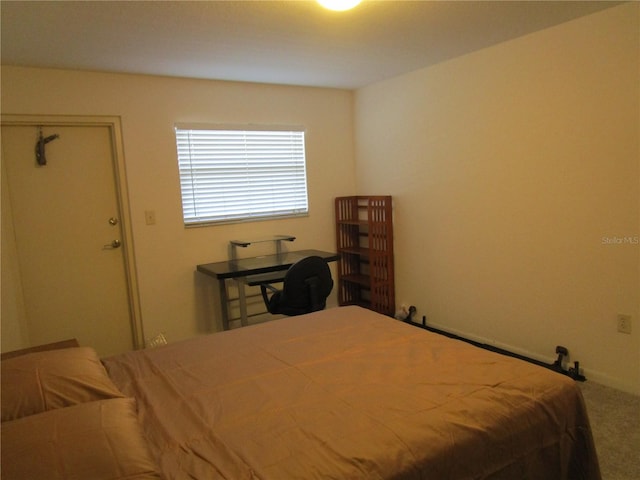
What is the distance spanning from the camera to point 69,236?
3.33m

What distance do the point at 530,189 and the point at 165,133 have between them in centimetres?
284

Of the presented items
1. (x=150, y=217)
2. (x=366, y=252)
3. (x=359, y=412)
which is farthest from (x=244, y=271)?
(x=359, y=412)

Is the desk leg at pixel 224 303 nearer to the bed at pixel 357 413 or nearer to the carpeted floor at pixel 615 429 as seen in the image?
the bed at pixel 357 413

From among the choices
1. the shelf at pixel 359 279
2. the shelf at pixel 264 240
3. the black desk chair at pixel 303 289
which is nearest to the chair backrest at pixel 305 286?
the black desk chair at pixel 303 289

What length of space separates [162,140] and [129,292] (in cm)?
128

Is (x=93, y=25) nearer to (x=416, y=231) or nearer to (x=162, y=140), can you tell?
(x=162, y=140)

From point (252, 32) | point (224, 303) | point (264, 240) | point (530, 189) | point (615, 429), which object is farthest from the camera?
point (264, 240)

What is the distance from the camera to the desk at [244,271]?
3.37 metres

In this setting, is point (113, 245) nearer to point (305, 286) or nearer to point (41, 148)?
point (41, 148)

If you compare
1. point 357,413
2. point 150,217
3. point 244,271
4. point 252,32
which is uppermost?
point 252,32

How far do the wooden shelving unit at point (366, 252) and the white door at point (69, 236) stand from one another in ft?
6.87

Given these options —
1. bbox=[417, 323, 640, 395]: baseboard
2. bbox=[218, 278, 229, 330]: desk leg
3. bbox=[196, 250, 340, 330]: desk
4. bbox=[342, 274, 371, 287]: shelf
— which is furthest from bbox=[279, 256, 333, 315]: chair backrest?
bbox=[417, 323, 640, 395]: baseboard

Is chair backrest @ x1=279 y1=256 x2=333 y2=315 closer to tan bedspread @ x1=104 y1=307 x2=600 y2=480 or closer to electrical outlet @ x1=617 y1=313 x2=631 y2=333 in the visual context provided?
tan bedspread @ x1=104 y1=307 x2=600 y2=480

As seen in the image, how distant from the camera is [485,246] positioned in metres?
3.35
